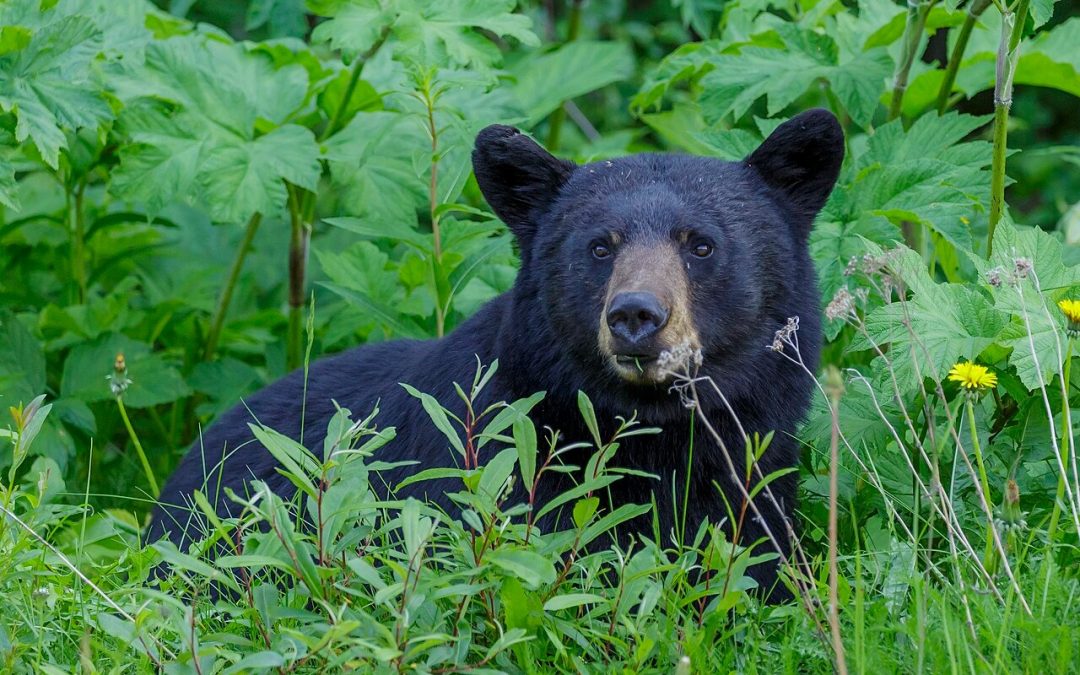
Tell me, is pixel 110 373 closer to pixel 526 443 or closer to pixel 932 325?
pixel 526 443

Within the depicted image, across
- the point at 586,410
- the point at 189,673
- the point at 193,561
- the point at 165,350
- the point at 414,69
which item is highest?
the point at 414,69

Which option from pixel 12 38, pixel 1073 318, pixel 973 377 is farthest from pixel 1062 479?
pixel 12 38

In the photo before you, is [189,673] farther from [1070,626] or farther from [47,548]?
[1070,626]

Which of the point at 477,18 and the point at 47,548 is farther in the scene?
the point at 477,18

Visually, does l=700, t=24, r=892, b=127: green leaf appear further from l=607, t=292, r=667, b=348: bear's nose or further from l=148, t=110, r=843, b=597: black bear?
l=607, t=292, r=667, b=348: bear's nose

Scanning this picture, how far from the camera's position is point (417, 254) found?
4.81 m

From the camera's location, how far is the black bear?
135 inches

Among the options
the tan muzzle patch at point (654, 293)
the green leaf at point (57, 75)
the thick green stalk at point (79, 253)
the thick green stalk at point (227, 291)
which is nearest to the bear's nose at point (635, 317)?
the tan muzzle patch at point (654, 293)

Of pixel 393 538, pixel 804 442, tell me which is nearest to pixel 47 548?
pixel 393 538

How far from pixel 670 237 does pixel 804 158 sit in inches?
20.7

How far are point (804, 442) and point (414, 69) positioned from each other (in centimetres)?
174

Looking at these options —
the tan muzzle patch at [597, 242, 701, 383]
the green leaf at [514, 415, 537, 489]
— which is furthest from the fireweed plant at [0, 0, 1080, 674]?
the tan muzzle patch at [597, 242, 701, 383]

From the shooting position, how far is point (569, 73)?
5.73 m

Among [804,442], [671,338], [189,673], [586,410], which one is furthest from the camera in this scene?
[804,442]
